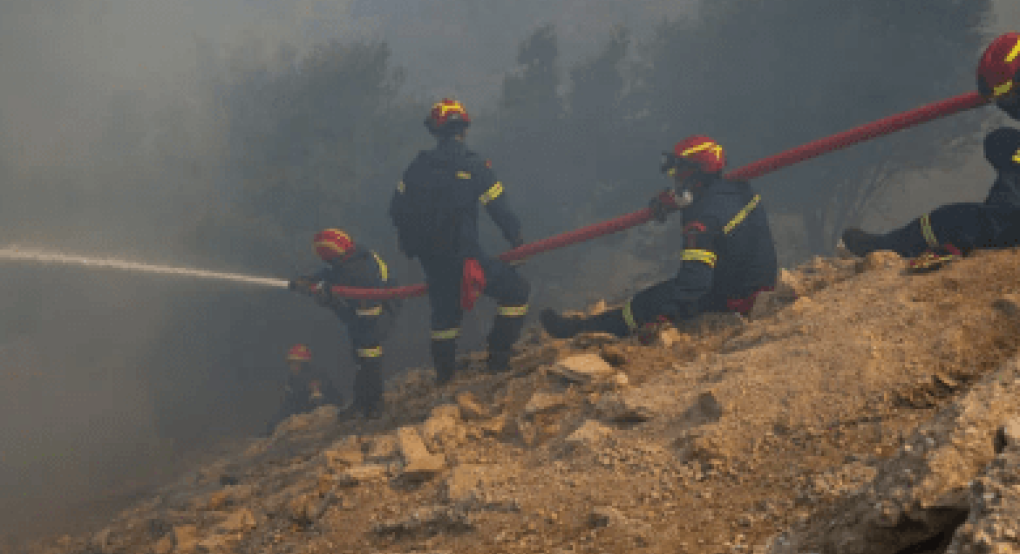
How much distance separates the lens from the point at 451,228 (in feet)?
19.0

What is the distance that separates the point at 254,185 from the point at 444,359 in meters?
13.2

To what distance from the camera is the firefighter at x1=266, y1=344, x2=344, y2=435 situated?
9.62 m

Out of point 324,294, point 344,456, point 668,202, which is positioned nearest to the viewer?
point 344,456

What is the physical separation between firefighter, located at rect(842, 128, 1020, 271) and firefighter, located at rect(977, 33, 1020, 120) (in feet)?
0.56

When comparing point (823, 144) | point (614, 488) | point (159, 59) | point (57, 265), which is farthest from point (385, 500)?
point (159, 59)

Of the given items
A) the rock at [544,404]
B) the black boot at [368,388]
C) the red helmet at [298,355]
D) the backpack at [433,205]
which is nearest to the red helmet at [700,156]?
the backpack at [433,205]

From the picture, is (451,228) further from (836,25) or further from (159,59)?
(159,59)

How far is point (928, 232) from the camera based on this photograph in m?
4.05

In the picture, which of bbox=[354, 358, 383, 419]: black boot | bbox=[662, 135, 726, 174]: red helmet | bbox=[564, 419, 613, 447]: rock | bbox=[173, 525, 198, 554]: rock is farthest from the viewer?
bbox=[354, 358, 383, 419]: black boot

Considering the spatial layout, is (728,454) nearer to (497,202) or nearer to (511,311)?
(511,311)

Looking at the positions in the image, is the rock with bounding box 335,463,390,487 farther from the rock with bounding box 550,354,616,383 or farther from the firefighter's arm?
the firefighter's arm

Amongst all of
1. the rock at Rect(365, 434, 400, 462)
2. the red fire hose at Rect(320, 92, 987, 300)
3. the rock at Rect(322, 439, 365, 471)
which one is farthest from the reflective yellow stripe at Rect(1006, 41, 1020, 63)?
the rock at Rect(322, 439, 365, 471)

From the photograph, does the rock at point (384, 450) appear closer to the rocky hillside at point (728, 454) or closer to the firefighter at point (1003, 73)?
the rocky hillside at point (728, 454)

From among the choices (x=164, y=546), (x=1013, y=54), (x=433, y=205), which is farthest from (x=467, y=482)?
(x=1013, y=54)
